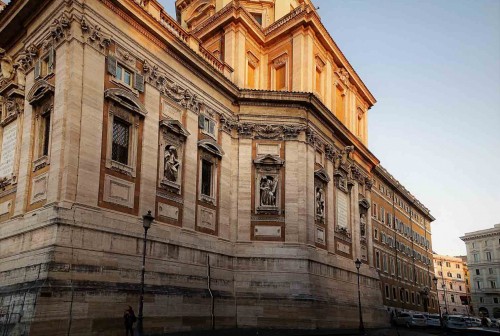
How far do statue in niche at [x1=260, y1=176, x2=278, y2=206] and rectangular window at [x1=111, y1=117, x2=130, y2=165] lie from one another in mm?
9781

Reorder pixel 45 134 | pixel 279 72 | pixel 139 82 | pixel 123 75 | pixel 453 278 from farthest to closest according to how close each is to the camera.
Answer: pixel 453 278
pixel 279 72
pixel 139 82
pixel 123 75
pixel 45 134

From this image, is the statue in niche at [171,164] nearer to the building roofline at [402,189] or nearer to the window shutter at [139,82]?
the window shutter at [139,82]

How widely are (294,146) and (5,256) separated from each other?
674 inches

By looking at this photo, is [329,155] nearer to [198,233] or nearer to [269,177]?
[269,177]

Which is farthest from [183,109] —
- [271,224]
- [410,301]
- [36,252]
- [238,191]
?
[410,301]

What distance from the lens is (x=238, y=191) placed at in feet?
98.6

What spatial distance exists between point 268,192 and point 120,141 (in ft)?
34.1

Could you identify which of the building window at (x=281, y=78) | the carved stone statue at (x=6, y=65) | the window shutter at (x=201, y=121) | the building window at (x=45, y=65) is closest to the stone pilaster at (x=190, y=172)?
the window shutter at (x=201, y=121)

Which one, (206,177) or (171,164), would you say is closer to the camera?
(171,164)

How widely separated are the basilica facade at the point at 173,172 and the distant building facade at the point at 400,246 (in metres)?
14.3

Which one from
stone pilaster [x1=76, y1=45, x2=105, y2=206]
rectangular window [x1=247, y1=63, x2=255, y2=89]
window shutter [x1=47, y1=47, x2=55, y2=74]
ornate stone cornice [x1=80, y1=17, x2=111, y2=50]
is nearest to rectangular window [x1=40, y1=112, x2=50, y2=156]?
window shutter [x1=47, y1=47, x2=55, y2=74]

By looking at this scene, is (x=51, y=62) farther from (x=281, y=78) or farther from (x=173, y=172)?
(x=281, y=78)

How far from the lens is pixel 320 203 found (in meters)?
32.9

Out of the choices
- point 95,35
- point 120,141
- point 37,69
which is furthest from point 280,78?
point 37,69
